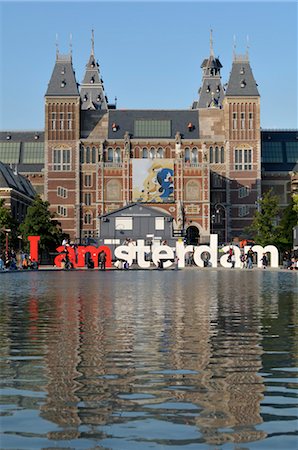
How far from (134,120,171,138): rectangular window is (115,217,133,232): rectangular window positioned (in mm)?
21189

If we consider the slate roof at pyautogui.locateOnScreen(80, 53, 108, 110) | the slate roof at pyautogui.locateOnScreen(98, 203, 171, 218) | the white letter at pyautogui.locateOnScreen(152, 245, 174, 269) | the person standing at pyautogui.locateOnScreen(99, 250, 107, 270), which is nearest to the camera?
the person standing at pyautogui.locateOnScreen(99, 250, 107, 270)

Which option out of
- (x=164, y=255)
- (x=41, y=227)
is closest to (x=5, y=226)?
(x=41, y=227)

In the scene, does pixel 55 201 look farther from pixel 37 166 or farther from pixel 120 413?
pixel 120 413

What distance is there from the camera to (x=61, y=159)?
116 m

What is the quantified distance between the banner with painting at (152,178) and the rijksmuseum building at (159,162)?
13 centimetres

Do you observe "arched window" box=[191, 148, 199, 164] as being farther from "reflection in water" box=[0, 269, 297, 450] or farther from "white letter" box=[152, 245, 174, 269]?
"reflection in water" box=[0, 269, 297, 450]

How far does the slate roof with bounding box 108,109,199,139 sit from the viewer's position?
12062cm

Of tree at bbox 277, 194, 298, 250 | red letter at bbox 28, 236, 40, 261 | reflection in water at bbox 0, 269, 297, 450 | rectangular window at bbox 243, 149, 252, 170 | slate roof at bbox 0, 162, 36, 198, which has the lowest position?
reflection in water at bbox 0, 269, 297, 450

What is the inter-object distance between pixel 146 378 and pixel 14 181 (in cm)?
10785

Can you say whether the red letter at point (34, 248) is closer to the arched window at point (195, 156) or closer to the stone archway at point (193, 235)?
the stone archway at point (193, 235)

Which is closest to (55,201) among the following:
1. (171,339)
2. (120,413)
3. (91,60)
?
(91,60)

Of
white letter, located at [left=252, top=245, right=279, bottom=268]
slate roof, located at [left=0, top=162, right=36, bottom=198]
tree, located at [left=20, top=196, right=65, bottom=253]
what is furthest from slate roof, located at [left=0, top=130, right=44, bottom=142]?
white letter, located at [left=252, top=245, right=279, bottom=268]

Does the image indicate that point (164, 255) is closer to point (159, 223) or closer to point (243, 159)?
point (159, 223)

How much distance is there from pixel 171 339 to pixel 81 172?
101644 millimetres
